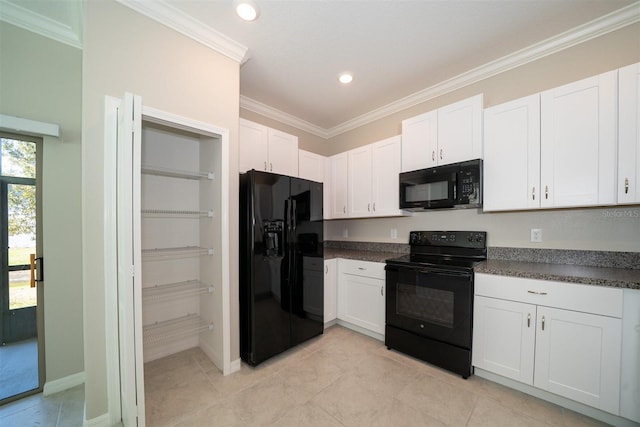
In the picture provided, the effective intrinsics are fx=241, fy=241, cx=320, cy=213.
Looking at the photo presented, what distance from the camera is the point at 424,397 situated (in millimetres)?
1813

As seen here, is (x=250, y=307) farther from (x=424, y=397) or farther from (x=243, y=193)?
(x=424, y=397)

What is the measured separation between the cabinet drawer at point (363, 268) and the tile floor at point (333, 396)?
79cm

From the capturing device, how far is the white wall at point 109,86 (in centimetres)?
154

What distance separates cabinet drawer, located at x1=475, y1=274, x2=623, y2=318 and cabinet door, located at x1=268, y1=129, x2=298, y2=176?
223 cm

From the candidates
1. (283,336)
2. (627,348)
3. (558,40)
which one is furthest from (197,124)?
(627,348)

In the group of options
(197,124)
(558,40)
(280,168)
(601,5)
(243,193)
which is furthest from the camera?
(280,168)

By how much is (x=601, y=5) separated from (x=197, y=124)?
313 centimetres

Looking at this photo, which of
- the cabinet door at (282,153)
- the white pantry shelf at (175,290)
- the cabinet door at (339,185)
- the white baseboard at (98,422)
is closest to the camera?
the white baseboard at (98,422)

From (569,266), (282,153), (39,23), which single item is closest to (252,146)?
(282,153)

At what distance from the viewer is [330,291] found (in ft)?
9.61

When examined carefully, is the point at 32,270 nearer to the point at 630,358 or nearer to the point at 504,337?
the point at 504,337

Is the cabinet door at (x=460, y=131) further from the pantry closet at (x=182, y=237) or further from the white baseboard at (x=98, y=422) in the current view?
the white baseboard at (x=98, y=422)

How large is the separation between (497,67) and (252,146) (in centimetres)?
259

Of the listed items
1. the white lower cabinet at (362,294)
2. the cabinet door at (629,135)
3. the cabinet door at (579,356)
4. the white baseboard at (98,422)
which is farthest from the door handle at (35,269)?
the cabinet door at (629,135)
